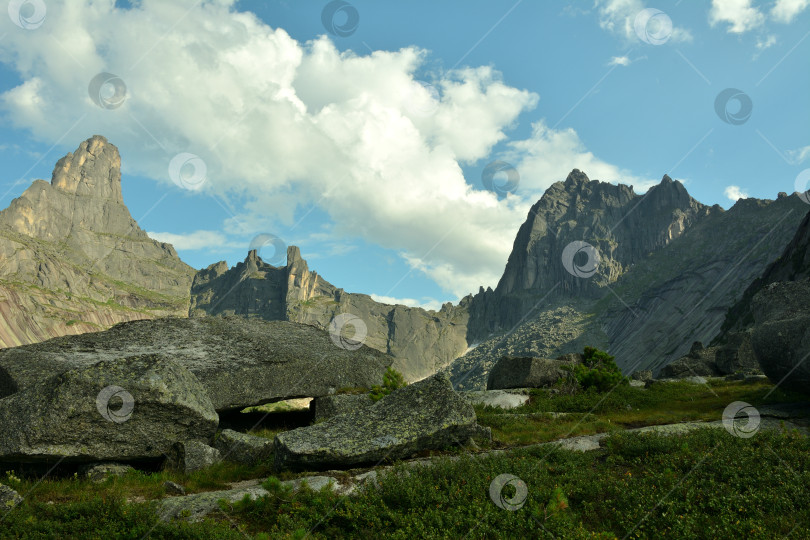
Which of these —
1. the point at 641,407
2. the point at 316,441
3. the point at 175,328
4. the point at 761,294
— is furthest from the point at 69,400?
the point at 761,294

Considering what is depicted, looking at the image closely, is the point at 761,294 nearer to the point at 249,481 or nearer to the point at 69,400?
the point at 249,481

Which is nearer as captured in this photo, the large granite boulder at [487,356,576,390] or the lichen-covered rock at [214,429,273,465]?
the lichen-covered rock at [214,429,273,465]

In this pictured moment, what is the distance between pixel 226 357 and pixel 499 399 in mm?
13131

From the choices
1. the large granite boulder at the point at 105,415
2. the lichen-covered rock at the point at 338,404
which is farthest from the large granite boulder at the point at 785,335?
the large granite boulder at the point at 105,415

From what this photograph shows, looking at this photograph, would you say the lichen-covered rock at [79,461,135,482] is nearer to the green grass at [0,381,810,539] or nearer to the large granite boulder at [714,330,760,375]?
the green grass at [0,381,810,539]

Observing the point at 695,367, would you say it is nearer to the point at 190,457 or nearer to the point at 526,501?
the point at 526,501

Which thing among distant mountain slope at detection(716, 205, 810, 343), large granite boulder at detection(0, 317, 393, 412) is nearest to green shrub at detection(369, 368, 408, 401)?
large granite boulder at detection(0, 317, 393, 412)

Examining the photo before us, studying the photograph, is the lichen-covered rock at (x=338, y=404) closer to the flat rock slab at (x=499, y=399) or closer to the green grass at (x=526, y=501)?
the green grass at (x=526, y=501)

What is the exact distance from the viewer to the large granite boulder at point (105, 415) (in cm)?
1105

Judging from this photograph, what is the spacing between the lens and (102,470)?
11570 mm

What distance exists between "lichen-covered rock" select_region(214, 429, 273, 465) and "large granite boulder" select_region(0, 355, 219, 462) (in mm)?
1097

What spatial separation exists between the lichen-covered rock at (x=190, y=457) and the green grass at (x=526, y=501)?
1.65 feet

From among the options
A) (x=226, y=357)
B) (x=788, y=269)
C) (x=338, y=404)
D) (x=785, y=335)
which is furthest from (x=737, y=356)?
(x=788, y=269)

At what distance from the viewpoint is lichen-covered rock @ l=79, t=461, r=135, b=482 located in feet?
36.9
